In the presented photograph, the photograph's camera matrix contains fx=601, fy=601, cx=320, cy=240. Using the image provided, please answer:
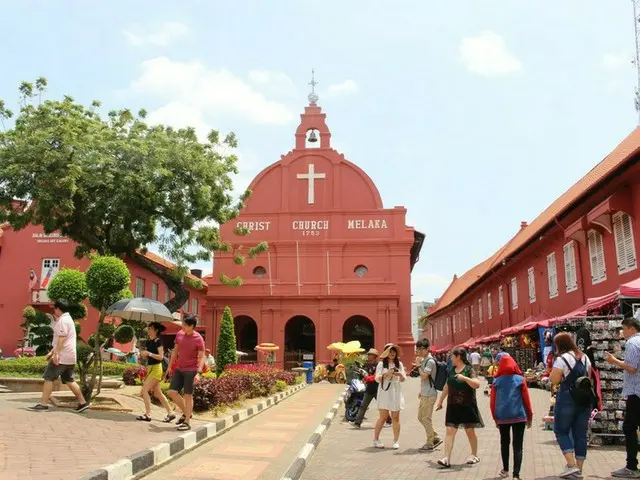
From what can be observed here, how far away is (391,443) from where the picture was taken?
9.15 metres

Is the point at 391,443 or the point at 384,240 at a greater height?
the point at 384,240

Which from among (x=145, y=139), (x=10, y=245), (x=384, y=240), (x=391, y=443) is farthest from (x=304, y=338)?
(x=391, y=443)

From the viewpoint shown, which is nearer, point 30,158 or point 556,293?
point 30,158

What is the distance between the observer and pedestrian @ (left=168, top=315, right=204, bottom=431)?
27.4ft

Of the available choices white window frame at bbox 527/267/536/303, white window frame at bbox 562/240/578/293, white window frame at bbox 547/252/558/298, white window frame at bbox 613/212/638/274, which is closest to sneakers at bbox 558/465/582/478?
white window frame at bbox 613/212/638/274

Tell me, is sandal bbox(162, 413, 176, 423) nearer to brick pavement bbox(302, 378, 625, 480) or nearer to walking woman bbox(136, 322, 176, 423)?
walking woman bbox(136, 322, 176, 423)

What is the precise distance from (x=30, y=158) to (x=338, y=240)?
61.2ft

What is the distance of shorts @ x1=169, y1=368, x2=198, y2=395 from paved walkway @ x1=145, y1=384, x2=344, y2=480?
0.80 m

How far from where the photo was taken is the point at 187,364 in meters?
8.40

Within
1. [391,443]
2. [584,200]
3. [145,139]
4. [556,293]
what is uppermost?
[145,139]

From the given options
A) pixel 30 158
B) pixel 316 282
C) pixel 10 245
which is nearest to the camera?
pixel 30 158

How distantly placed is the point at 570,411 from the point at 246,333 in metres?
28.3

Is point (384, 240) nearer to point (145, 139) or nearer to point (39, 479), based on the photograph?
point (145, 139)

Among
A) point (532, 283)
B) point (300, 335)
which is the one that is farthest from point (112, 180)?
point (300, 335)
